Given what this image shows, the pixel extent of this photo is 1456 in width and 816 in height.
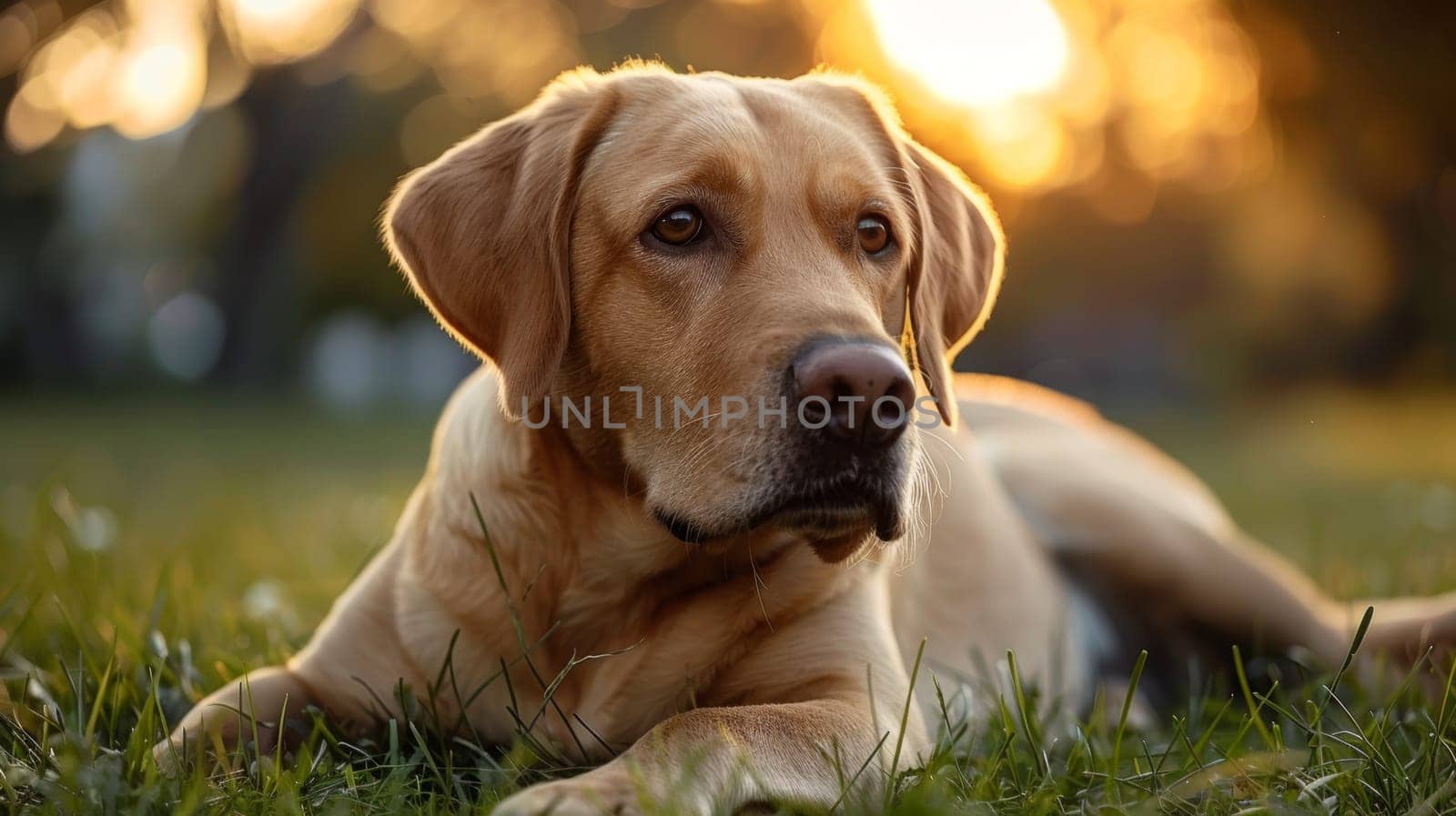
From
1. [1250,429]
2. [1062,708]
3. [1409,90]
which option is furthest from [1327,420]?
[1062,708]

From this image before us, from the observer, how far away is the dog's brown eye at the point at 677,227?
9.70ft

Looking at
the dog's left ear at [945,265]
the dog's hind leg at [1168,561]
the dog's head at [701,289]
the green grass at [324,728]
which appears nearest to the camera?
the green grass at [324,728]

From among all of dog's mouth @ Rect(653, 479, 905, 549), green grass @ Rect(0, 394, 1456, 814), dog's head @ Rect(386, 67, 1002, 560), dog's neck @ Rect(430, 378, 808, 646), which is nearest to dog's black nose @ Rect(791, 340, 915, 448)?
dog's head @ Rect(386, 67, 1002, 560)

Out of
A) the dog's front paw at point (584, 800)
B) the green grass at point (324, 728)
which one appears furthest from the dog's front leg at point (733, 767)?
the green grass at point (324, 728)

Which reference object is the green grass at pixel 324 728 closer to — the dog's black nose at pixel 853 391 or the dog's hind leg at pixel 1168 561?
the dog's hind leg at pixel 1168 561

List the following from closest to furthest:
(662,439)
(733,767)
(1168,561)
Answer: (733,767)
(662,439)
(1168,561)

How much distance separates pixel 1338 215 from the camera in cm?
1772

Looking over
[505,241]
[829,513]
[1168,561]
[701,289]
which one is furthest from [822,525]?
[1168,561]

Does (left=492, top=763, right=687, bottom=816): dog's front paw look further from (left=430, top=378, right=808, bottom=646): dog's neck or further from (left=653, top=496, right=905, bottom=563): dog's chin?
(left=430, top=378, right=808, bottom=646): dog's neck

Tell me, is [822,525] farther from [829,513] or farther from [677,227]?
[677,227]

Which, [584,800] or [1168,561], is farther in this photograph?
[1168,561]

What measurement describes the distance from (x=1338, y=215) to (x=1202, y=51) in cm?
305

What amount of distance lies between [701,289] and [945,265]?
0.95 m

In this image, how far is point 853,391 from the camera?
2496mm
